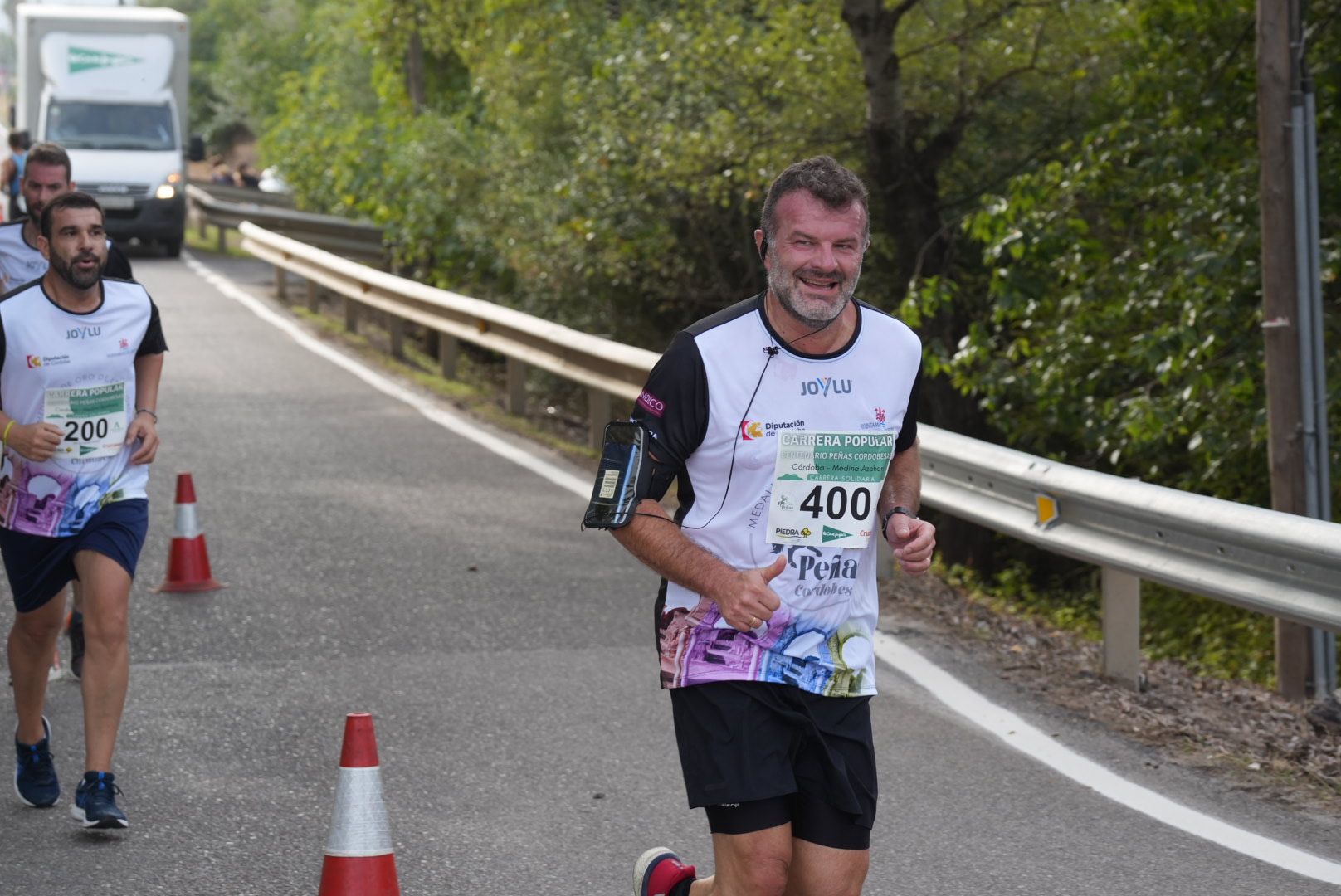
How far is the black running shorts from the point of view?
3.89 meters

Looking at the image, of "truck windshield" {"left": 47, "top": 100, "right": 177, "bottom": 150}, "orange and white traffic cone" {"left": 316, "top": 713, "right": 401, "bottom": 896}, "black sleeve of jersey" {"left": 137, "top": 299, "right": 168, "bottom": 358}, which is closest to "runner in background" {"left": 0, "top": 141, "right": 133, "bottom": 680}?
"black sleeve of jersey" {"left": 137, "top": 299, "right": 168, "bottom": 358}

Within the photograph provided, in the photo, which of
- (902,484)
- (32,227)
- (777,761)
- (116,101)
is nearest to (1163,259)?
(32,227)

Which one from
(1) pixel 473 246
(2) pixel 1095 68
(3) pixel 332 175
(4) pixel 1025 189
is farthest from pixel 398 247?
(4) pixel 1025 189

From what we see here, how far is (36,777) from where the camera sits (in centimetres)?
591

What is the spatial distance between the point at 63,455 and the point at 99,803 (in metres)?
1.12

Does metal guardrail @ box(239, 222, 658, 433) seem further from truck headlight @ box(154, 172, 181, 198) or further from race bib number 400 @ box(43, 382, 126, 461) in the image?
truck headlight @ box(154, 172, 181, 198)

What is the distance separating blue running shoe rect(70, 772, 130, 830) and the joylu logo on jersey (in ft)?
9.01

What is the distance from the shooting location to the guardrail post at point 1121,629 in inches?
286

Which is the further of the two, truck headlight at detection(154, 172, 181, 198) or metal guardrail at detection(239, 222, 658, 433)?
truck headlight at detection(154, 172, 181, 198)

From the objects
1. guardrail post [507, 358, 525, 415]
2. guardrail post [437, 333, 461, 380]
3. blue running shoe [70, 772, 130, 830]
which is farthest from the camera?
guardrail post [437, 333, 461, 380]

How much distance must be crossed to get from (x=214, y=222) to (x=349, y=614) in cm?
2628

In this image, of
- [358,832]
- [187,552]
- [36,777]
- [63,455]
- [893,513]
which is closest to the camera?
[893,513]

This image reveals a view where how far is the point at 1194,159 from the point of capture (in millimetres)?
11516

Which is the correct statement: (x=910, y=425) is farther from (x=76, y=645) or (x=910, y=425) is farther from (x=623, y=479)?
(x=76, y=645)
